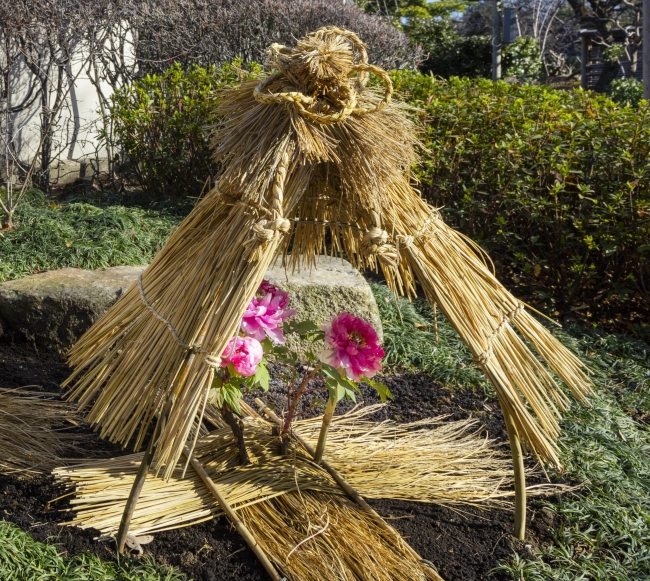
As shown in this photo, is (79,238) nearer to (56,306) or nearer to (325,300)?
(56,306)

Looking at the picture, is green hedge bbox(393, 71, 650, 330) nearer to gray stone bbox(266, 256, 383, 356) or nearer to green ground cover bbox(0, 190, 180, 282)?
gray stone bbox(266, 256, 383, 356)

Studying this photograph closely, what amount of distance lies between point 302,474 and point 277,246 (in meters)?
0.93

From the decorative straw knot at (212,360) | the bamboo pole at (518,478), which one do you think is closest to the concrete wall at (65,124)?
the decorative straw knot at (212,360)

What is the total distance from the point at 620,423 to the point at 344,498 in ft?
4.97

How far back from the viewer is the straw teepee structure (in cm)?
188

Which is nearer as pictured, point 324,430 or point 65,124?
point 324,430

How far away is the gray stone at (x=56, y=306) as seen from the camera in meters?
3.68

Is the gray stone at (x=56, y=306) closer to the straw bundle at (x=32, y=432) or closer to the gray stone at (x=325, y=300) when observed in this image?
the straw bundle at (x=32, y=432)

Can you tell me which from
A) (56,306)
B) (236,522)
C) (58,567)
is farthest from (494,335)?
(56,306)

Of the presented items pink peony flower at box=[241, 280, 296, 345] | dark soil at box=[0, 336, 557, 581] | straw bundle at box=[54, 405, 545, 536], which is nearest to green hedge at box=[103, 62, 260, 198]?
straw bundle at box=[54, 405, 545, 536]

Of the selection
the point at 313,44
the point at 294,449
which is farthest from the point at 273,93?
the point at 294,449

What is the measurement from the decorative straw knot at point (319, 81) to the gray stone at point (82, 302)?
1.74 metres

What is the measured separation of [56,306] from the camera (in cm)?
370

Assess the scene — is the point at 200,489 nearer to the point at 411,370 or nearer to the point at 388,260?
the point at 388,260
